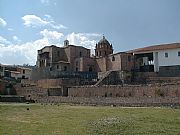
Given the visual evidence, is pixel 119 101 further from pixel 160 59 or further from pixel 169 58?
pixel 160 59

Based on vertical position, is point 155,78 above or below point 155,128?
above

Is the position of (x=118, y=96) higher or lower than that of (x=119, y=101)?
higher

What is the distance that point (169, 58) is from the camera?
52906mm

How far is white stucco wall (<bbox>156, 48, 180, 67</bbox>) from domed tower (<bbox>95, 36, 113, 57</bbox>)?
50.5 feet

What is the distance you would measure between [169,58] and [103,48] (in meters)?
17.8

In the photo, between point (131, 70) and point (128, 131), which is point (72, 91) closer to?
point (131, 70)

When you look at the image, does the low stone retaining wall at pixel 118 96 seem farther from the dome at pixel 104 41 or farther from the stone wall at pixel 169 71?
the dome at pixel 104 41

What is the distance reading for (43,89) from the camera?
48.0 m

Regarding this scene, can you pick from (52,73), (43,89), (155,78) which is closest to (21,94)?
(43,89)

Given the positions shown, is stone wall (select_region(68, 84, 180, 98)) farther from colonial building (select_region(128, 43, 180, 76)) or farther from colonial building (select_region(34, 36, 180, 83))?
colonial building (select_region(128, 43, 180, 76))

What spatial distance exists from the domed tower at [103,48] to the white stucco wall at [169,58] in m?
15.4

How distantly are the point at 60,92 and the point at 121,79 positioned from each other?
34.3 ft

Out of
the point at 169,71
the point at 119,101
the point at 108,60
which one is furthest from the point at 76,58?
the point at 119,101

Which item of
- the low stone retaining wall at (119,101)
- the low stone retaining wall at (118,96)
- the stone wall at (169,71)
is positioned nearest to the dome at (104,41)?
the stone wall at (169,71)
